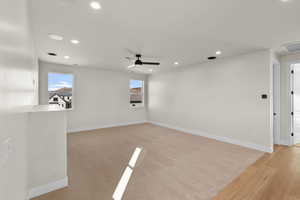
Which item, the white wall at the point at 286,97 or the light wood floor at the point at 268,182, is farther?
the white wall at the point at 286,97

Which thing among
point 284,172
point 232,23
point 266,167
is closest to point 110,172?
point 266,167

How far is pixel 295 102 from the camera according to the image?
3.98 m

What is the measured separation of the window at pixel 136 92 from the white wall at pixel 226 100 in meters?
1.70

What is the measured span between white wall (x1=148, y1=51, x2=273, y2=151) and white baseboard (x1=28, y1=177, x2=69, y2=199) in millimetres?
4435

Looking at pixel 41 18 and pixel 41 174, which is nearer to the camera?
pixel 41 174

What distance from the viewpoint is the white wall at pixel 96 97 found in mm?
5305

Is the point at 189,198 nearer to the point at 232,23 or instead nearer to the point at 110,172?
the point at 110,172

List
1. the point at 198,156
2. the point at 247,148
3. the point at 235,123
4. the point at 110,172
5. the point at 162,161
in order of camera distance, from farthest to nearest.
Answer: the point at 235,123, the point at 247,148, the point at 198,156, the point at 162,161, the point at 110,172

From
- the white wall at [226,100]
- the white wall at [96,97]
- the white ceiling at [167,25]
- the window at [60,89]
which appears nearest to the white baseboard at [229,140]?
the white wall at [226,100]

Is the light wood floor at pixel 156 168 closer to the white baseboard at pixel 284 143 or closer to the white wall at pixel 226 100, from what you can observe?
the white wall at pixel 226 100

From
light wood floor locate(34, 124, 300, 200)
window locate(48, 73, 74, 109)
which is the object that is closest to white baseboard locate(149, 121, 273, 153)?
light wood floor locate(34, 124, 300, 200)

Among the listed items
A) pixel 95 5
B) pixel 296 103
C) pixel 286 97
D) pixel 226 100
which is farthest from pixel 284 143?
pixel 95 5

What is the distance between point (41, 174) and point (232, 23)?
396 cm

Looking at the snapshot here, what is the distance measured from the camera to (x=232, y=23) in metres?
2.31
